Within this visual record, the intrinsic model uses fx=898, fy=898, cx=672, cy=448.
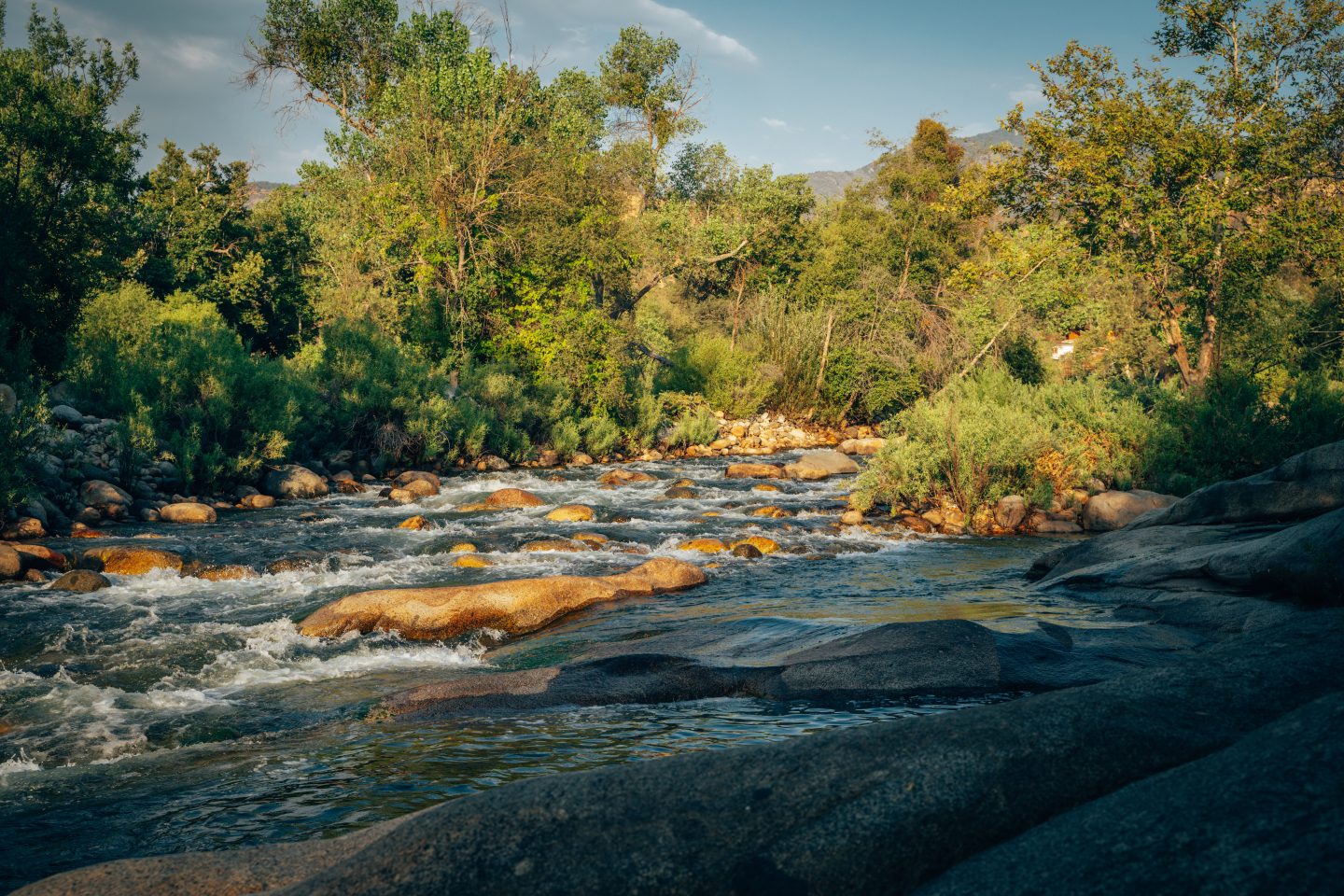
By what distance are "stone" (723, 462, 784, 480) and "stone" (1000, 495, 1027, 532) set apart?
7.12 m

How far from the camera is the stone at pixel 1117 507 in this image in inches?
572

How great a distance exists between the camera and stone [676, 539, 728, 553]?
13234 mm

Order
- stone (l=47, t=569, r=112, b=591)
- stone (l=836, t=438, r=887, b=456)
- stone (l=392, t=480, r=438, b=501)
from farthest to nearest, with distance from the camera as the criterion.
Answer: stone (l=836, t=438, r=887, b=456), stone (l=392, t=480, r=438, b=501), stone (l=47, t=569, r=112, b=591)

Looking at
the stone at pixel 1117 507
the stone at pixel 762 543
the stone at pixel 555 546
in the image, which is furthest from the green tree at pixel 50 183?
the stone at pixel 1117 507

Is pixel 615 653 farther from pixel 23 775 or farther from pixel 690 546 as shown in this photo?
pixel 690 546

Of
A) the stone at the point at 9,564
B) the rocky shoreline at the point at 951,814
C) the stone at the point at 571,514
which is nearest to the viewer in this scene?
the rocky shoreline at the point at 951,814

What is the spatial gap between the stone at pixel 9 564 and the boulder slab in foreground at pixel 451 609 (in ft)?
14.7

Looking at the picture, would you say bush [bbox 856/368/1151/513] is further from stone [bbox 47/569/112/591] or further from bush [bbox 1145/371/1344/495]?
stone [bbox 47/569/112/591]

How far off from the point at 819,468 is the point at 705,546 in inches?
385

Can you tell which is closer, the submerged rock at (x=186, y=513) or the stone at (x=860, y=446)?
the submerged rock at (x=186, y=513)

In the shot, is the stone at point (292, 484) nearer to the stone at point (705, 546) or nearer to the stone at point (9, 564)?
the stone at point (9, 564)

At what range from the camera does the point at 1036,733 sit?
3039mm

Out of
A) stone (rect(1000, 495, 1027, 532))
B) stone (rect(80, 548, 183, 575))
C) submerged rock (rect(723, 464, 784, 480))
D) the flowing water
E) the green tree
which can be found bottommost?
the flowing water

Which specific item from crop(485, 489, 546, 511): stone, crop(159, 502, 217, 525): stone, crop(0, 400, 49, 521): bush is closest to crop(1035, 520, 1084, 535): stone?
crop(485, 489, 546, 511): stone
